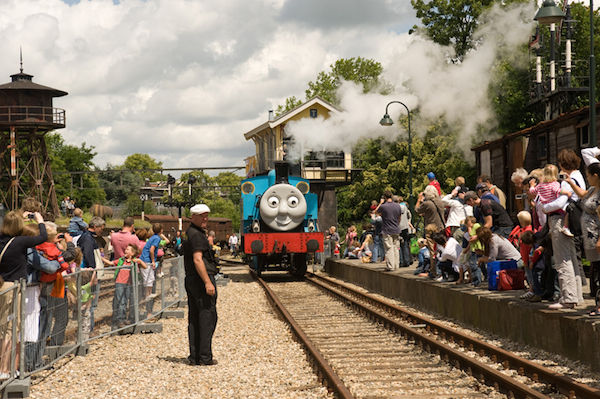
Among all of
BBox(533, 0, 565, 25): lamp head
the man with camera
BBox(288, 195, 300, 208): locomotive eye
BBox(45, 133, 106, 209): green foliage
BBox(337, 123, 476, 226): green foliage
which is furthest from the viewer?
BBox(45, 133, 106, 209): green foliage

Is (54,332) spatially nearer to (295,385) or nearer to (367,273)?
(295,385)

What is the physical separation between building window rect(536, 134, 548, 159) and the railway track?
1405cm

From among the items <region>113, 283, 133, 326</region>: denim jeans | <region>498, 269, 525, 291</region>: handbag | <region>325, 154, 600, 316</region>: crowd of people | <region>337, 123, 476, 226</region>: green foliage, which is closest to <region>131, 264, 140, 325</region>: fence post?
<region>113, 283, 133, 326</region>: denim jeans

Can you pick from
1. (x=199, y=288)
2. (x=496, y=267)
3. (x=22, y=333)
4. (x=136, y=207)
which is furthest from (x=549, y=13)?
(x=136, y=207)

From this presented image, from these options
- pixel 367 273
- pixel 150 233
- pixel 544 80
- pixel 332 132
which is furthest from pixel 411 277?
pixel 544 80

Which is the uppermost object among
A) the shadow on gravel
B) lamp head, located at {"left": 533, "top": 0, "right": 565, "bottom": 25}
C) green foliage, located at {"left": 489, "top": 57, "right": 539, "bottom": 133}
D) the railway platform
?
green foliage, located at {"left": 489, "top": 57, "right": 539, "bottom": 133}

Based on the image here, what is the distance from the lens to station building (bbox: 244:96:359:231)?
3847 centimetres

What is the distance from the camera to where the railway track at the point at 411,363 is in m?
7.48

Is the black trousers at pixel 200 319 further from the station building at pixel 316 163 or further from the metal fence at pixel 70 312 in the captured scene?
A: the station building at pixel 316 163

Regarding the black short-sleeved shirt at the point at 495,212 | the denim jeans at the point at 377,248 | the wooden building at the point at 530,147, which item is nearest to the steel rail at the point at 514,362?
the black short-sleeved shirt at the point at 495,212

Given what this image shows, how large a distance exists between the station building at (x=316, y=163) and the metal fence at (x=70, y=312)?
2268cm

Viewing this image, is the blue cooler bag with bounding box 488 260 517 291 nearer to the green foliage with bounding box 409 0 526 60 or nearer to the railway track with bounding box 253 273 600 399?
the railway track with bounding box 253 273 600 399

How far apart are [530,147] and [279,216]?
959 centimetres

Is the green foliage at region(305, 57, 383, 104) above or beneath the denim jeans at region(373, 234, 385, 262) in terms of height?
above
